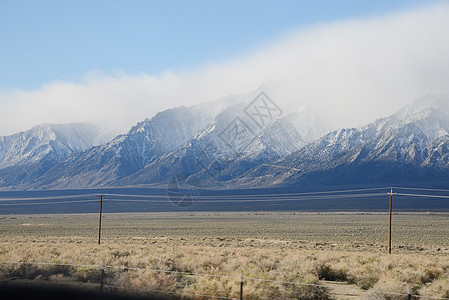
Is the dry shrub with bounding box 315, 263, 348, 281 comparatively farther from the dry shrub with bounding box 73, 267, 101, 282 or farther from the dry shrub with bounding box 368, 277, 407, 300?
the dry shrub with bounding box 73, 267, 101, 282

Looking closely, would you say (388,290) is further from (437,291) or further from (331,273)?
(331,273)

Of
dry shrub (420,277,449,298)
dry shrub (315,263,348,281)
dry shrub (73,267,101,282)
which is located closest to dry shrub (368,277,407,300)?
dry shrub (420,277,449,298)

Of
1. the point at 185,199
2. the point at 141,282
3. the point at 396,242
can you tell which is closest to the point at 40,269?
the point at 141,282

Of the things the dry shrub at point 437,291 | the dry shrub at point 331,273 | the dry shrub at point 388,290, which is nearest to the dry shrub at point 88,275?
the dry shrub at point 331,273

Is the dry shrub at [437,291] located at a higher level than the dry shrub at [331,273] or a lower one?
higher

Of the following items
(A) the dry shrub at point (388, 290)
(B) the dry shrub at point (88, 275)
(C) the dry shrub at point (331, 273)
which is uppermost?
(A) the dry shrub at point (388, 290)

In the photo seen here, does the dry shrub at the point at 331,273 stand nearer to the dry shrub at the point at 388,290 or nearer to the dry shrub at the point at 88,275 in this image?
the dry shrub at the point at 388,290

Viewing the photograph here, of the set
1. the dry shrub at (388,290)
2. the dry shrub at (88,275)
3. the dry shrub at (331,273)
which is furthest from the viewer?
the dry shrub at (331,273)

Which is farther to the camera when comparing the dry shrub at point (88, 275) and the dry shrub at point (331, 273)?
the dry shrub at point (331, 273)

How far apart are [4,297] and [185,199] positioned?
153237 millimetres

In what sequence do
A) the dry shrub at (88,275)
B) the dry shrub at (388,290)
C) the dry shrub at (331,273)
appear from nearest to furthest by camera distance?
the dry shrub at (388,290), the dry shrub at (88,275), the dry shrub at (331,273)

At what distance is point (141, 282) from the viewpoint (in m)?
15.8

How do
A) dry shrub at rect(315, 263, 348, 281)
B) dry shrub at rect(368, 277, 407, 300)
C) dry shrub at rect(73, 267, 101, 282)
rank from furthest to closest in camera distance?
dry shrub at rect(315, 263, 348, 281)
dry shrub at rect(73, 267, 101, 282)
dry shrub at rect(368, 277, 407, 300)

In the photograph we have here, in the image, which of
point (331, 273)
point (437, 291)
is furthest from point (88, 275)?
point (437, 291)
